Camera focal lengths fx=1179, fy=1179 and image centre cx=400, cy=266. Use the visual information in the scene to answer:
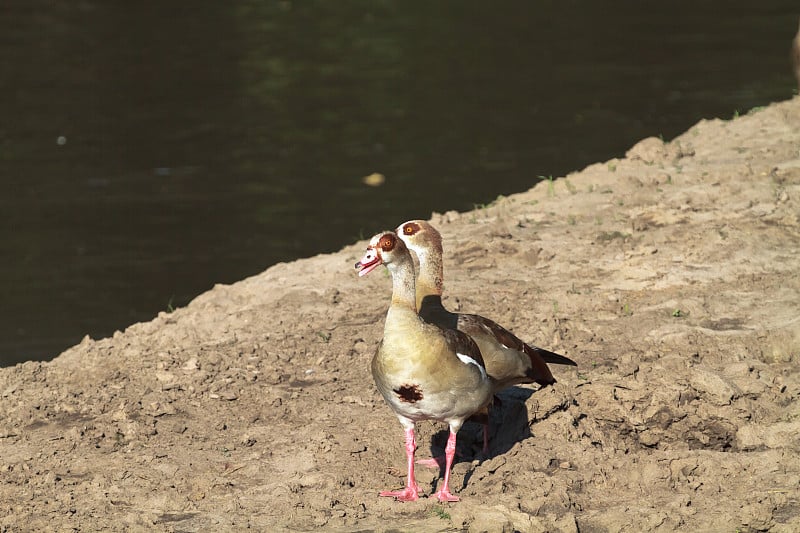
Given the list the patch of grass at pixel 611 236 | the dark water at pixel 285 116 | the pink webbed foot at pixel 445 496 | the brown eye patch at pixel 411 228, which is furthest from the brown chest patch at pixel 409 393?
the patch of grass at pixel 611 236

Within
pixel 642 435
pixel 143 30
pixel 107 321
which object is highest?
pixel 642 435

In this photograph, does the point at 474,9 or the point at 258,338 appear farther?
the point at 474,9

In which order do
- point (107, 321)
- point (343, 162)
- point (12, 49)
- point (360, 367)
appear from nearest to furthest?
point (360, 367)
point (107, 321)
point (343, 162)
point (12, 49)

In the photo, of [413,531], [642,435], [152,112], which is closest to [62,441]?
[413,531]

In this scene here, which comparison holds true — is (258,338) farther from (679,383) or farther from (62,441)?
(679,383)

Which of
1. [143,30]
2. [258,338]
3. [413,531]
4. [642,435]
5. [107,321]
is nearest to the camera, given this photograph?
[413,531]

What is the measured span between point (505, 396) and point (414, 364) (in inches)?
65.2

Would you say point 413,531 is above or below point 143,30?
above

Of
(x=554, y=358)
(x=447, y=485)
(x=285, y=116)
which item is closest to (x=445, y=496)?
(x=447, y=485)

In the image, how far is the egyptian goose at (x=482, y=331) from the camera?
6.64 m

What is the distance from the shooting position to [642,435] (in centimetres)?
683

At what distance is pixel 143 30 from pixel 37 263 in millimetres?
12220

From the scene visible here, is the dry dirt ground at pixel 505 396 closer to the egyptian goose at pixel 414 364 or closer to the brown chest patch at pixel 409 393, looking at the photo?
the egyptian goose at pixel 414 364

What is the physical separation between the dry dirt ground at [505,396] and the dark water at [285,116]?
1360 millimetres
